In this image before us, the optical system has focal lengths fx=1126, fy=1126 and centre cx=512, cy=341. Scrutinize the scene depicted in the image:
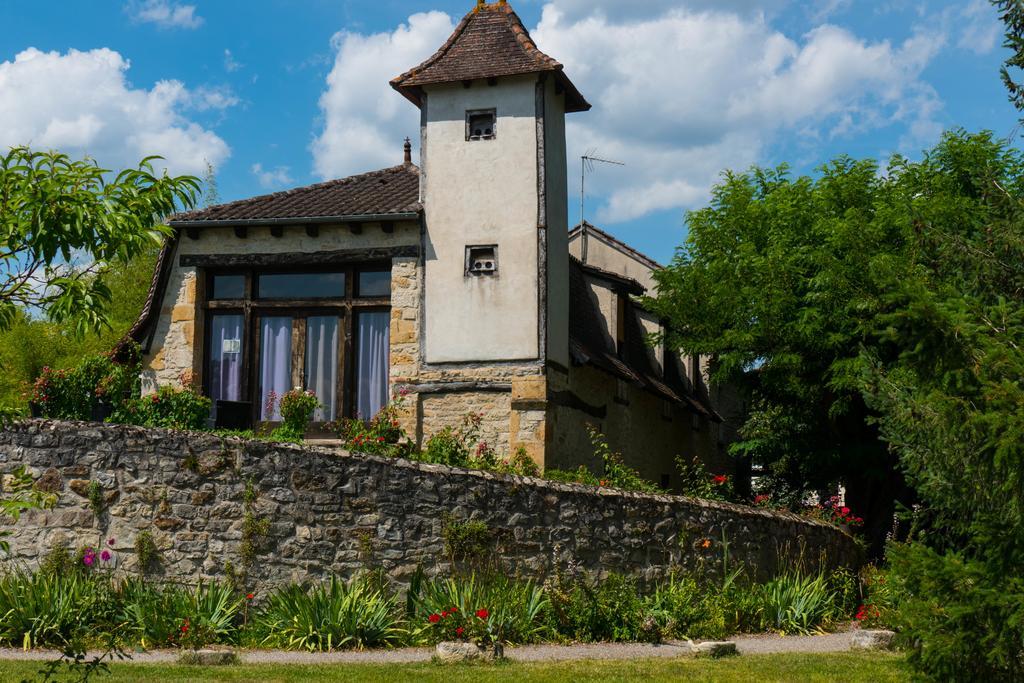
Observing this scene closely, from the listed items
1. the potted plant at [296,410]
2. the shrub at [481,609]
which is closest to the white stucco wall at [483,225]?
the potted plant at [296,410]

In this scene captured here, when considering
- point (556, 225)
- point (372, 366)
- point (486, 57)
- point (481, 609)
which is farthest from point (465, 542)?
point (486, 57)

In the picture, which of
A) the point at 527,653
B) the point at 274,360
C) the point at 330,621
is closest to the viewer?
the point at 527,653

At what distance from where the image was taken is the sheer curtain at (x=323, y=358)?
1905cm

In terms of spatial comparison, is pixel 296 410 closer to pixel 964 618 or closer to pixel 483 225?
pixel 483 225

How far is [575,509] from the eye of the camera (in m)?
Result: 13.4

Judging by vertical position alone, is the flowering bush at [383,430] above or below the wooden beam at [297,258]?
below

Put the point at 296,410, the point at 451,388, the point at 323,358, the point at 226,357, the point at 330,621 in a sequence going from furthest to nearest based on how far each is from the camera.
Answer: the point at 226,357 → the point at 323,358 → the point at 451,388 → the point at 296,410 → the point at 330,621

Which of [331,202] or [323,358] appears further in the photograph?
[331,202]

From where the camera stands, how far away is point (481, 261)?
1834 centimetres

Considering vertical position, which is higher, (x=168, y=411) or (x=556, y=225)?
(x=556, y=225)

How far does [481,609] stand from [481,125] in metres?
9.37

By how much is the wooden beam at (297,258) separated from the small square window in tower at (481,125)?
214 cm

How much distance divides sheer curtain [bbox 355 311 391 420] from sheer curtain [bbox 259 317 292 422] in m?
1.25

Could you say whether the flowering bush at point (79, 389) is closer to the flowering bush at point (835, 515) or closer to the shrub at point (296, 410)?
the shrub at point (296, 410)
